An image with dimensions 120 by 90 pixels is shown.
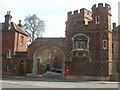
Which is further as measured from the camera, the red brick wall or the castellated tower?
the red brick wall

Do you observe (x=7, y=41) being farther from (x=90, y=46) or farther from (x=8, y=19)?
(x=90, y=46)

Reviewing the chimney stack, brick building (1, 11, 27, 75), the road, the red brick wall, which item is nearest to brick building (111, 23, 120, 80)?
the road

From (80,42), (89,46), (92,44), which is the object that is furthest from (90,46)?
(80,42)

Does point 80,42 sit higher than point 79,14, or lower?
lower

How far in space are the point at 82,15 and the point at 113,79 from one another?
12296mm

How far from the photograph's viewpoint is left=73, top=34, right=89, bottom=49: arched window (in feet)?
105

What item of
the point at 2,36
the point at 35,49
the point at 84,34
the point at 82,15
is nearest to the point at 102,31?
the point at 84,34

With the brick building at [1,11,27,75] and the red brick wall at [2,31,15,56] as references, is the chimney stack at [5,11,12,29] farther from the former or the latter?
the red brick wall at [2,31,15,56]

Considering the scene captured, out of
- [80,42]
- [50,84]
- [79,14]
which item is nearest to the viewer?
[50,84]

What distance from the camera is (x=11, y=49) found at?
36.7 metres

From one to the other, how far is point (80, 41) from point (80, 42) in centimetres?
17

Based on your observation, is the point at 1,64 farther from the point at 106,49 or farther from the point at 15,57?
the point at 106,49

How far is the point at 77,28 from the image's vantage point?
1282 inches

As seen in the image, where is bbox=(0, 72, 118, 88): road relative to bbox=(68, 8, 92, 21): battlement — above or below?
below
